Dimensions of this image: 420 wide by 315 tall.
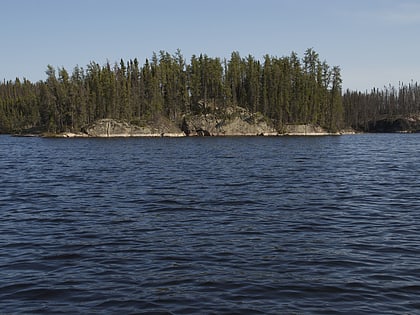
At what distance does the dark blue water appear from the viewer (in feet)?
33.5

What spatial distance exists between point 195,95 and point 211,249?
147671 millimetres

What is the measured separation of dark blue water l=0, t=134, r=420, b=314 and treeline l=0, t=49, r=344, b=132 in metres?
122

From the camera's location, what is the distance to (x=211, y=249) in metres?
14.2

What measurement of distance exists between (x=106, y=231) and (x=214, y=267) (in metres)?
6.05

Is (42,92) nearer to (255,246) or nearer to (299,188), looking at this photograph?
(299,188)

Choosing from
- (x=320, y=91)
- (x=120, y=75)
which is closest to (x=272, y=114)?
(x=320, y=91)

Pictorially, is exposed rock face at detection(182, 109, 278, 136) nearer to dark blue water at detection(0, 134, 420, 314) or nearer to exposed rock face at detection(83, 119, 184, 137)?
exposed rock face at detection(83, 119, 184, 137)

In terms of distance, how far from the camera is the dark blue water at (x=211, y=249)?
402 inches

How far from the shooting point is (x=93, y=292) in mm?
10680

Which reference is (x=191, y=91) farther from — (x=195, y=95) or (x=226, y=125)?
(x=226, y=125)

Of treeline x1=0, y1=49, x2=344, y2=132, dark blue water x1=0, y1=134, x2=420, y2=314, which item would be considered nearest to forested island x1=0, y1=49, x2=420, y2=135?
treeline x1=0, y1=49, x2=344, y2=132

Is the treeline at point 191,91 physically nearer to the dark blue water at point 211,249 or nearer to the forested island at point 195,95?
the forested island at point 195,95

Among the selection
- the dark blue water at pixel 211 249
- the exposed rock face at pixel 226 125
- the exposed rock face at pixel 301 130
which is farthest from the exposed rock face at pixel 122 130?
the dark blue water at pixel 211 249

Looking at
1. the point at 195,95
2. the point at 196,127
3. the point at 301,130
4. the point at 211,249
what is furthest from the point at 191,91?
the point at 211,249
